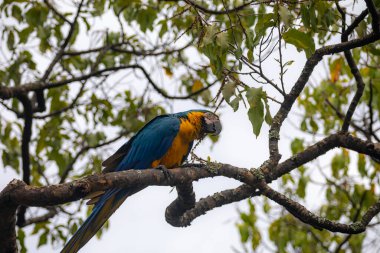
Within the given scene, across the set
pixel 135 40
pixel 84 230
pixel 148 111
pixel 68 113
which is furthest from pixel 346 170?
pixel 84 230

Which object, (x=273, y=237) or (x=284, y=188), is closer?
(x=284, y=188)

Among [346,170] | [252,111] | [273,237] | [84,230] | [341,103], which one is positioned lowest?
[84,230]

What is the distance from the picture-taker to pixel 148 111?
20.7 ft

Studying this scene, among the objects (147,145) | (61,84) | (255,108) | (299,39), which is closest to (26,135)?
(61,84)

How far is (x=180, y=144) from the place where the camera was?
178 inches

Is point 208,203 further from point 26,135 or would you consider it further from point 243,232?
point 243,232

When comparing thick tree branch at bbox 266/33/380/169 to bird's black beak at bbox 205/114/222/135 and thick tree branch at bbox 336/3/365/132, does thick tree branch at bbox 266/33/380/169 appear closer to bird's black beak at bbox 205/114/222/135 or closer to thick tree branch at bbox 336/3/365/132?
thick tree branch at bbox 336/3/365/132

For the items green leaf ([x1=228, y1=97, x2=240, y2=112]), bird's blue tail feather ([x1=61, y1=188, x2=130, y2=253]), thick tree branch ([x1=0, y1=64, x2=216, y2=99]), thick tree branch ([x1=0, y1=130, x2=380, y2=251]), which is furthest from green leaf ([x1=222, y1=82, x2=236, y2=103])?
thick tree branch ([x1=0, y1=64, x2=216, y2=99])

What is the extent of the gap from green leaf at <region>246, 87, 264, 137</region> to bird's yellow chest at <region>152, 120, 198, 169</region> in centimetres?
162

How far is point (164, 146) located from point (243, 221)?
2.60m

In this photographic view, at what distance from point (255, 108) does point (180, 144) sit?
67.0 inches

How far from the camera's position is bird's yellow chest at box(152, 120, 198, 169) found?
4.52 metres

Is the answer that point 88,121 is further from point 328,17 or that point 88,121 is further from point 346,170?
point 328,17

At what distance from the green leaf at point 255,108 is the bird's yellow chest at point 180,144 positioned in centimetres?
162
